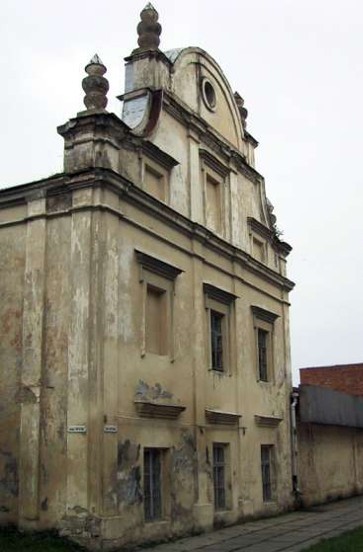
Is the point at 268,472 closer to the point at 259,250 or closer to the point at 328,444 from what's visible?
the point at 328,444

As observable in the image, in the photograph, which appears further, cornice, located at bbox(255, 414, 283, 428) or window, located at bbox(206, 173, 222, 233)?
cornice, located at bbox(255, 414, 283, 428)

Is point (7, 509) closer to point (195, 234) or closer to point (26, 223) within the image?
point (26, 223)

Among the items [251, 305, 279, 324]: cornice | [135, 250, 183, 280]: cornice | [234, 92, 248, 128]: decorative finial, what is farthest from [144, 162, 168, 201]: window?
[234, 92, 248, 128]: decorative finial


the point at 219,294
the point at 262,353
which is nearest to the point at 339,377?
the point at 262,353

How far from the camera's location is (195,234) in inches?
619

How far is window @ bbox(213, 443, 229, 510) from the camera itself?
52.1 ft

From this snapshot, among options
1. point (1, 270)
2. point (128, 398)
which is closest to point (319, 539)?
point (128, 398)

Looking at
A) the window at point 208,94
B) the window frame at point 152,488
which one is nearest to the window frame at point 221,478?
the window frame at point 152,488

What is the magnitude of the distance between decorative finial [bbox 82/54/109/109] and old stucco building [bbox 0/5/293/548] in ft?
0.12

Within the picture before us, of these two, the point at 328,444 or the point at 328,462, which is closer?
the point at 328,462

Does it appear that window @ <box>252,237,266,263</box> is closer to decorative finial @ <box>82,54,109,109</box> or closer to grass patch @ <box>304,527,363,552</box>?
decorative finial @ <box>82,54,109,109</box>

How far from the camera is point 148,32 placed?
15664 mm

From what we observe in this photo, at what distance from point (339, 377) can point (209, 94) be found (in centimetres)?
2167

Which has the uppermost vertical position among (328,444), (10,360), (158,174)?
(158,174)
